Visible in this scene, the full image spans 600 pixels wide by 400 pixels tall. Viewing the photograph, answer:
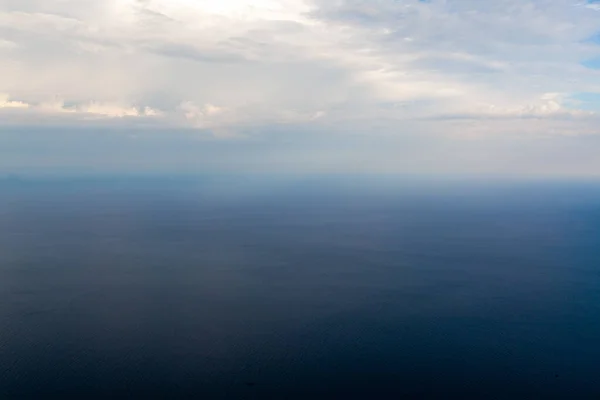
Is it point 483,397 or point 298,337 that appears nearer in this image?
point 483,397

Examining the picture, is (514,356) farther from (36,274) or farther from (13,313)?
(36,274)

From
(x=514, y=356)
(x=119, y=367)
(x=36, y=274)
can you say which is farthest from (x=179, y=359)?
(x=36, y=274)

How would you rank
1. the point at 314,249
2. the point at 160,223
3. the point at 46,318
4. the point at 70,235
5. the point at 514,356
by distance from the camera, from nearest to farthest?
1. the point at 514,356
2. the point at 46,318
3. the point at 314,249
4. the point at 70,235
5. the point at 160,223

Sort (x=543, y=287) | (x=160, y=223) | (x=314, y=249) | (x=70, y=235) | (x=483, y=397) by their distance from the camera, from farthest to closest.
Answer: (x=160, y=223) < (x=70, y=235) < (x=314, y=249) < (x=543, y=287) < (x=483, y=397)

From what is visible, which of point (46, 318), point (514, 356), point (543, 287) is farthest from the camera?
point (543, 287)

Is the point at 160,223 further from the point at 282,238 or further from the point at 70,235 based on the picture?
the point at 282,238

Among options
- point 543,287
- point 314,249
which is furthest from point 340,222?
point 543,287
